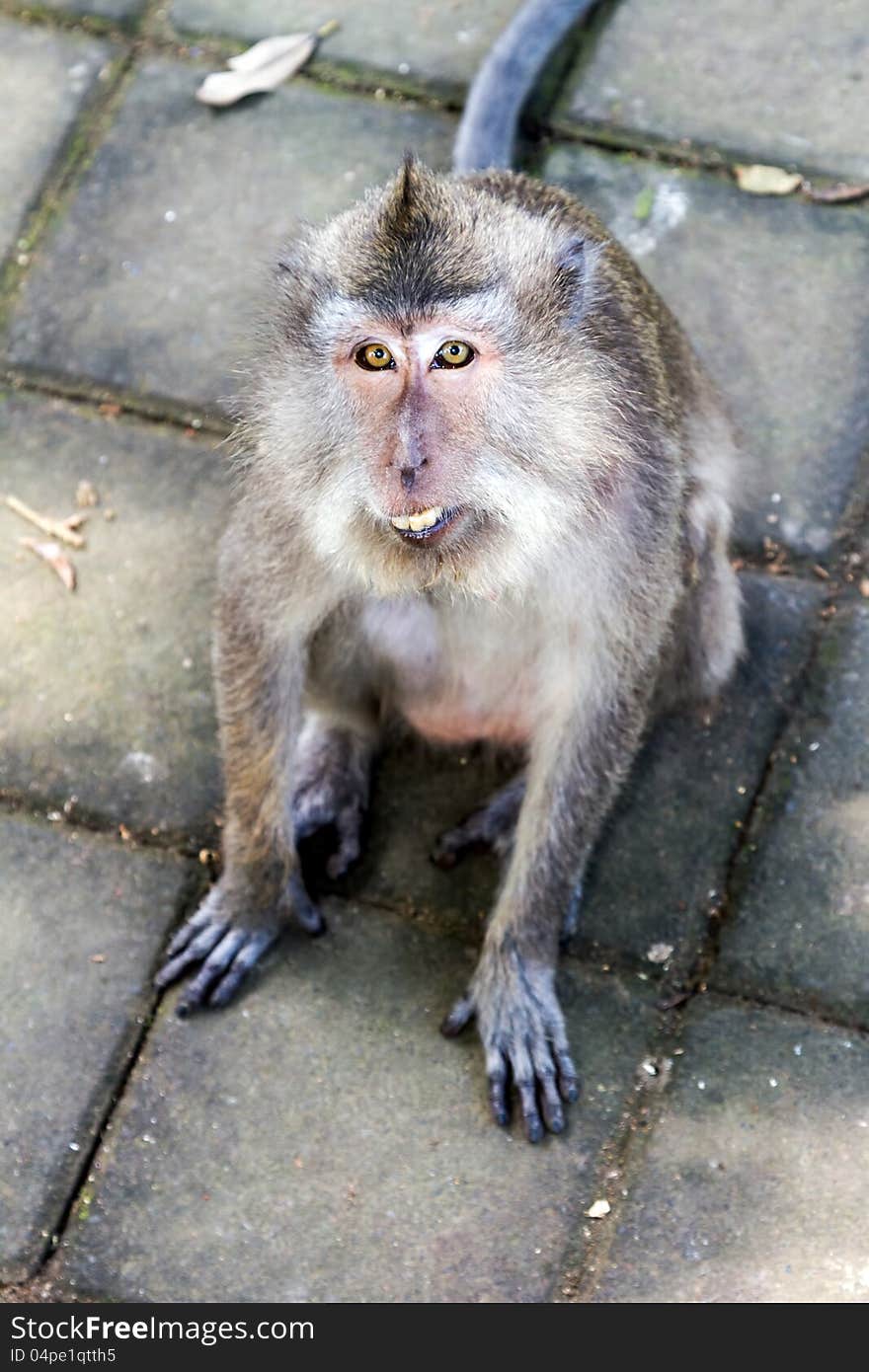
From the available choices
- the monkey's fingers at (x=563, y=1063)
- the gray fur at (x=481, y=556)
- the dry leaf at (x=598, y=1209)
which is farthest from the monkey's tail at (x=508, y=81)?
the dry leaf at (x=598, y=1209)

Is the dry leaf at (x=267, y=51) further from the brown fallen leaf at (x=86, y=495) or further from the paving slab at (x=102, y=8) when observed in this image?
the brown fallen leaf at (x=86, y=495)

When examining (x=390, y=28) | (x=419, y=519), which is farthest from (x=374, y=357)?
(x=390, y=28)

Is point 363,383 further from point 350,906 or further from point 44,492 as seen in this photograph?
point 44,492

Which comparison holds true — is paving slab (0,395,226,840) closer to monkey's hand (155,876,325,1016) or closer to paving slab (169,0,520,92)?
monkey's hand (155,876,325,1016)

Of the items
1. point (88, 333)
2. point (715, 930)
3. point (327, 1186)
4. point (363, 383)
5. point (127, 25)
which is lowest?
point (327, 1186)

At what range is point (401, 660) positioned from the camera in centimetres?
348

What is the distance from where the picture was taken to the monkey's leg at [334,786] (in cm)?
Answer: 369

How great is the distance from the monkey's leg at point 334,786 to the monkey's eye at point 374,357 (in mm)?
1119

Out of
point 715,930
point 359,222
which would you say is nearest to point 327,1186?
point 715,930

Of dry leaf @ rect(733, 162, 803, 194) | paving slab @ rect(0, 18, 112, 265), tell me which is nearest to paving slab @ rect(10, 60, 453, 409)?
paving slab @ rect(0, 18, 112, 265)

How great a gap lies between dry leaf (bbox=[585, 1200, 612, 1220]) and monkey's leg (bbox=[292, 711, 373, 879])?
830 millimetres

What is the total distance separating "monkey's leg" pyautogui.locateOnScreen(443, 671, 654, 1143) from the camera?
334 centimetres

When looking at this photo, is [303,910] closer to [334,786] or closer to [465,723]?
[334,786]

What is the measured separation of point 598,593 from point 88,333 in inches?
68.5
